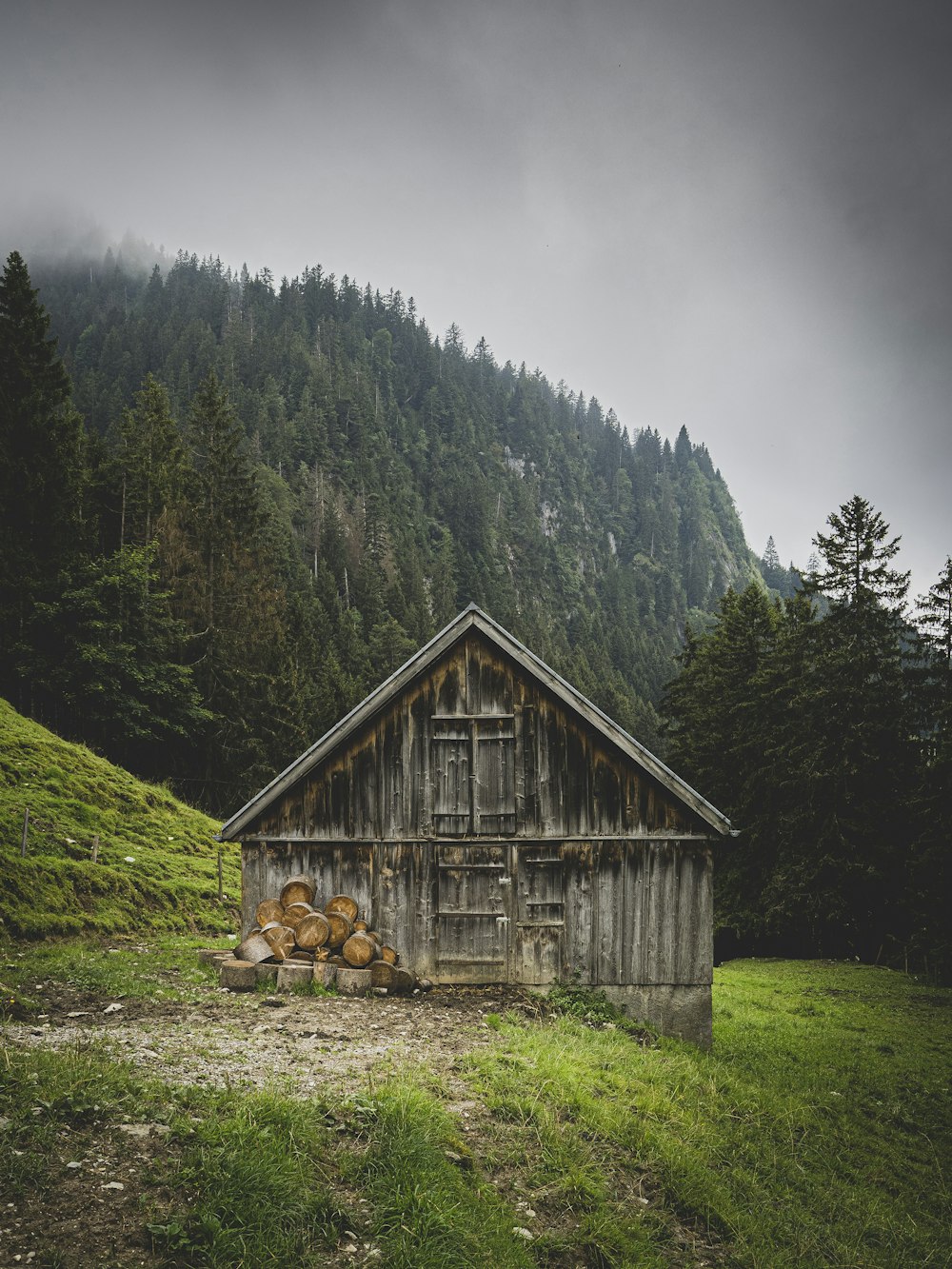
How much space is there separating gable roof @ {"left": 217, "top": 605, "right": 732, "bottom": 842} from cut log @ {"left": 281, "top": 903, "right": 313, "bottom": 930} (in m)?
1.67

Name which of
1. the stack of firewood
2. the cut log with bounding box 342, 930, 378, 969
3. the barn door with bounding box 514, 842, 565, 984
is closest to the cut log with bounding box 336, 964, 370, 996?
the stack of firewood

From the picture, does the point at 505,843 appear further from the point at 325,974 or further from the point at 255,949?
the point at 255,949

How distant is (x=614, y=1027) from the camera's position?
536 inches

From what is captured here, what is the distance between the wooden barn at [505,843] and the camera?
14609mm

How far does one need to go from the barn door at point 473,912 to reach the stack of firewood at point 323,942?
94 cm

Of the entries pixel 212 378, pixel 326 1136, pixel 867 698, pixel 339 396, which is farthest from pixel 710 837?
pixel 339 396

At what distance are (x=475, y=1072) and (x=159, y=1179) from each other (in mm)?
4393

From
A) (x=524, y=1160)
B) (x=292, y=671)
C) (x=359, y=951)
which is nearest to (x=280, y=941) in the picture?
(x=359, y=951)

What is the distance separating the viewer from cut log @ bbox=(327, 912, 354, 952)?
46.5 feet

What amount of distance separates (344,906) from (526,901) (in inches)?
129

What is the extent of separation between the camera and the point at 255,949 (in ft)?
45.4

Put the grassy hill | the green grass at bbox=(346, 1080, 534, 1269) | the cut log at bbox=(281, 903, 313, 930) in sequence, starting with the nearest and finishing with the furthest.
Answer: the green grass at bbox=(346, 1080, 534, 1269), the cut log at bbox=(281, 903, 313, 930), the grassy hill

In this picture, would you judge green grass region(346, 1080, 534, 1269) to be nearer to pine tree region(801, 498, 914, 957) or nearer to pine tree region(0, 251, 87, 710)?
pine tree region(801, 498, 914, 957)

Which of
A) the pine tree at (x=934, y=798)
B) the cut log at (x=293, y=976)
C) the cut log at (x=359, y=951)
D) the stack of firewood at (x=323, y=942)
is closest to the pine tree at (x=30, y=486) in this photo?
the stack of firewood at (x=323, y=942)
